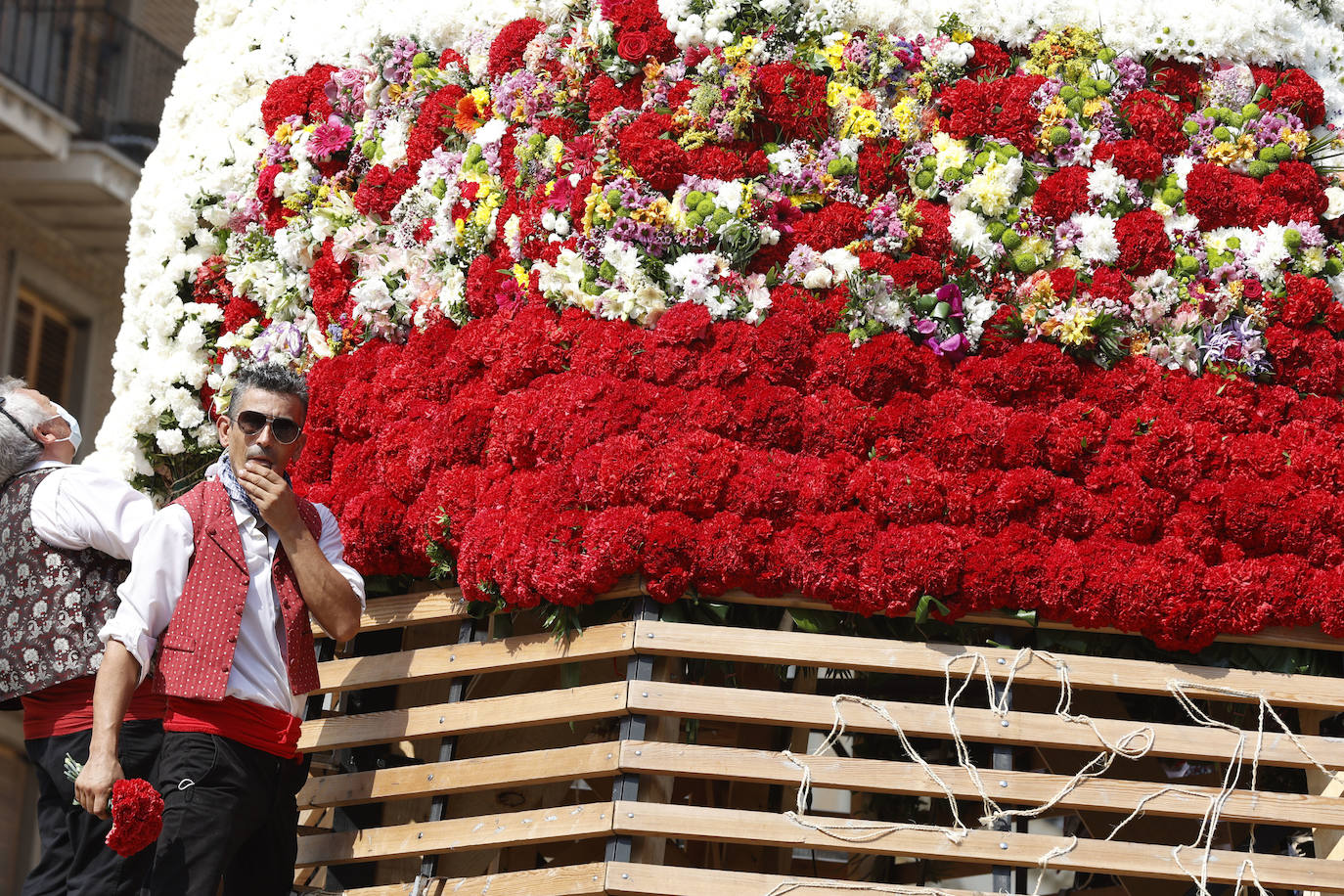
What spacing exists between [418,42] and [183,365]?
1.84 metres

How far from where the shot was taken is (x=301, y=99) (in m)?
7.55

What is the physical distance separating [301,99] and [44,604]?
317 centimetres

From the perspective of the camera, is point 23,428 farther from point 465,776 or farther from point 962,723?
point 962,723

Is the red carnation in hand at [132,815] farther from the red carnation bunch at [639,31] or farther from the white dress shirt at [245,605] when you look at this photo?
the red carnation bunch at [639,31]

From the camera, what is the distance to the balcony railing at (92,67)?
1441 centimetres

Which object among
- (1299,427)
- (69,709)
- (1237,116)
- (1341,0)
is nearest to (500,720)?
(69,709)

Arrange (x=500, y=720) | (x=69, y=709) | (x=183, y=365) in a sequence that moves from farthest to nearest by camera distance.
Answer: (x=183, y=365) → (x=500, y=720) → (x=69, y=709)

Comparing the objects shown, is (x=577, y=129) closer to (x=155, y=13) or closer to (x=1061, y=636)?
(x=1061, y=636)

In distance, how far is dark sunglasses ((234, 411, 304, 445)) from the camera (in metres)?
5.45

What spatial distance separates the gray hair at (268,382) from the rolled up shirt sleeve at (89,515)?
496 mm

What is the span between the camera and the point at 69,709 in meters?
5.10

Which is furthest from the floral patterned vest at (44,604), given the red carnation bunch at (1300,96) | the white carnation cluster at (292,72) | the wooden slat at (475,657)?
the red carnation bunch at (1300,96)

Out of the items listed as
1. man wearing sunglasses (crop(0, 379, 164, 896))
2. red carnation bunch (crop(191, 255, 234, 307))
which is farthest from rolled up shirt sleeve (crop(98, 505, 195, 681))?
red carnation bunch (crop(191, 255, 234, 307))

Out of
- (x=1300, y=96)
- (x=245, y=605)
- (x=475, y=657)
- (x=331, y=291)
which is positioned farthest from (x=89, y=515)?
(x=1300, y=96)
